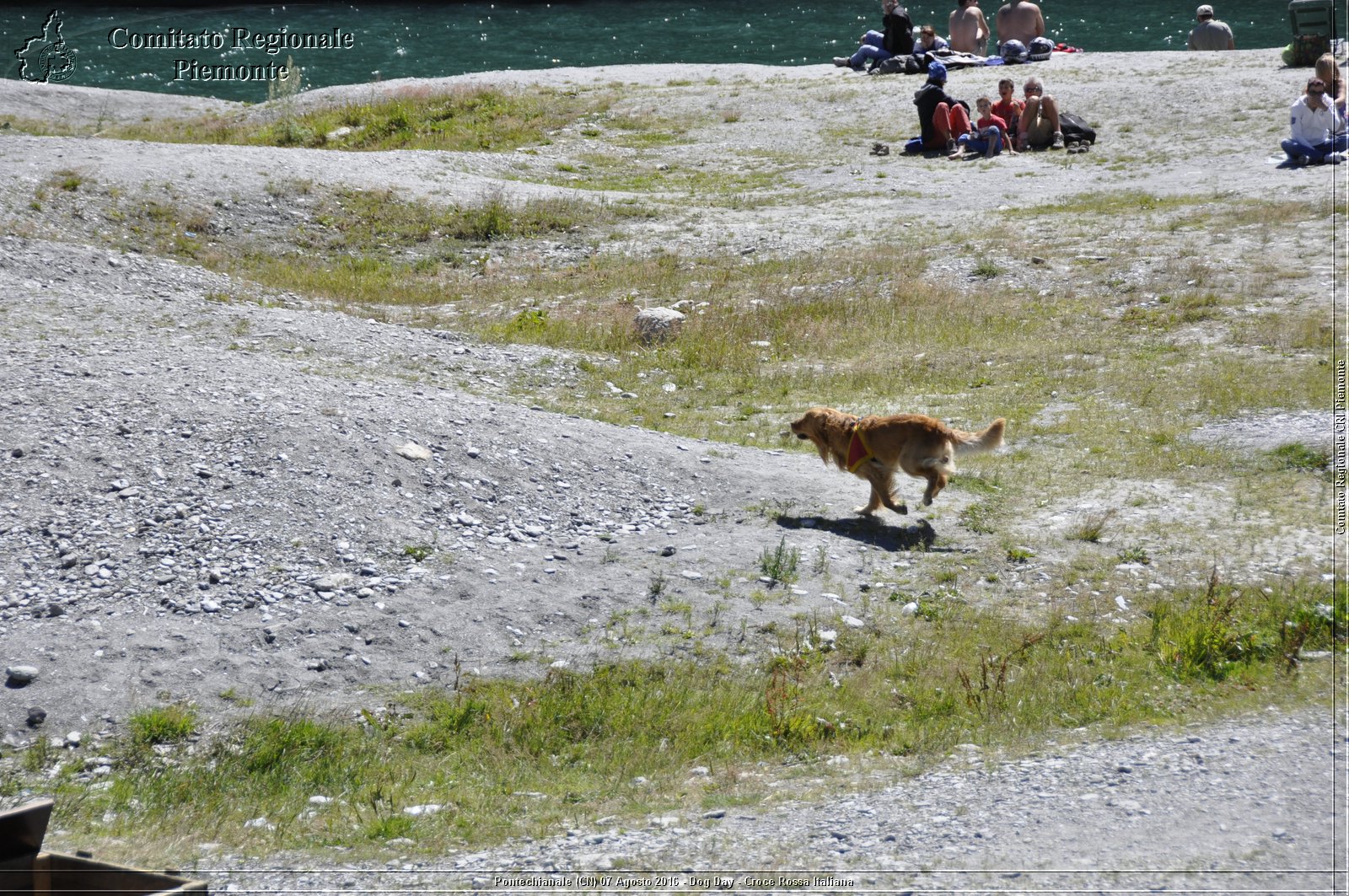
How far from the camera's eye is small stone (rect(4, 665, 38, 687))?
730 centimetres

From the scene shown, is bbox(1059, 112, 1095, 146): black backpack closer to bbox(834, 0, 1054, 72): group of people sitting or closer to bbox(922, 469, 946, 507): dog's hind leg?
bbox(834, 0, 1054, 72): group of people sitting

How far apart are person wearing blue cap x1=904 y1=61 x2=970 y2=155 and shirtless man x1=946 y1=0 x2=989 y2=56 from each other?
23.1 ft

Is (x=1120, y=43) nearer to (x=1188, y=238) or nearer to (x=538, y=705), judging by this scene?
(x=1188, y=238)

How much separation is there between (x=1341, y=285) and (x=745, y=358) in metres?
8.08

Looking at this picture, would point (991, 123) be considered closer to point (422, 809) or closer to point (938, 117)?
point (938, 117)

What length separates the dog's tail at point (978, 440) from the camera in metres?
9.97

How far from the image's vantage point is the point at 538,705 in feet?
24.7

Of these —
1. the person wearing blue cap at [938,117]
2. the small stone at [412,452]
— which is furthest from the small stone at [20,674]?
the person wearing blue cap at [938,117]

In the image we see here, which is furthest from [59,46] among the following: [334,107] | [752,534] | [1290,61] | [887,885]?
[887,885]

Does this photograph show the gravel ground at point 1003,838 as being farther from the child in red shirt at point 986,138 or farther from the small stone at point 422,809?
the child in red shirt at point 986,138

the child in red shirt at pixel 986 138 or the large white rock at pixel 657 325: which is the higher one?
the child in red shirt at pixel 986 138

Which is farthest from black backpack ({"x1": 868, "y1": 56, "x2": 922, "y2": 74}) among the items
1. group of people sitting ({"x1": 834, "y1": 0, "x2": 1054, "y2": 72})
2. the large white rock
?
the large white rock

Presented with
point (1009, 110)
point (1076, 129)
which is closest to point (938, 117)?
point (1009, 110)

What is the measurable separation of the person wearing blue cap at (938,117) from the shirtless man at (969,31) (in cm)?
704
